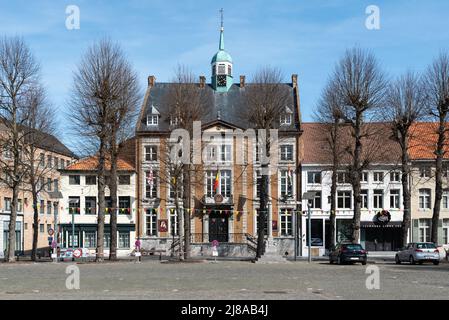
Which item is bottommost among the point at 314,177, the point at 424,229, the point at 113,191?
the point at 424,229

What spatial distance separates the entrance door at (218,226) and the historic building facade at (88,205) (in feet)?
25.4

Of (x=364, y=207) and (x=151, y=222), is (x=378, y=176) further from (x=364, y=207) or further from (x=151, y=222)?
(x=151, y=222)

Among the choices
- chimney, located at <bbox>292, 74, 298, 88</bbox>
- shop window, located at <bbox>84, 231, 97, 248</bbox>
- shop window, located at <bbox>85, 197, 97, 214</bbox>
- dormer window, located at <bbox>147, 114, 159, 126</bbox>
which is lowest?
shop window, located at <bbox>84, 231, 97, 248</bbox>

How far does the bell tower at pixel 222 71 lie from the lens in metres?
78.3

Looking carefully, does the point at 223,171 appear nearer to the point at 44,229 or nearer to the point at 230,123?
the point at 230,123

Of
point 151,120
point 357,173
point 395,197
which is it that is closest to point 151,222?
point 151,120

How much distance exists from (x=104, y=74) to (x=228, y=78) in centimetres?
3079

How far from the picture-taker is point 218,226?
72.2 metres

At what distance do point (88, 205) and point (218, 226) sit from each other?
Result: 1348 cm

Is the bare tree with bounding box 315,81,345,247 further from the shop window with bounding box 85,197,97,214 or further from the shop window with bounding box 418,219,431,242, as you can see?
the shop window with bounding box 85,197,97,214

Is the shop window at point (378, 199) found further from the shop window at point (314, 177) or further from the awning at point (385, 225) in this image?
the shop window at point (314, 177)

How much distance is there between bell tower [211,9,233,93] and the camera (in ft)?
257

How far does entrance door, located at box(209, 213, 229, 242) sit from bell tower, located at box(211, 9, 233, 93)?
14356mm

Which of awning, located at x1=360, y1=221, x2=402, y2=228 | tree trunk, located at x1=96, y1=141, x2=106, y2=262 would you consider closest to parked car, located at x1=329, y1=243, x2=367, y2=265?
tree trunk, located at x1=96, y1=141, x2=106, y2=262
